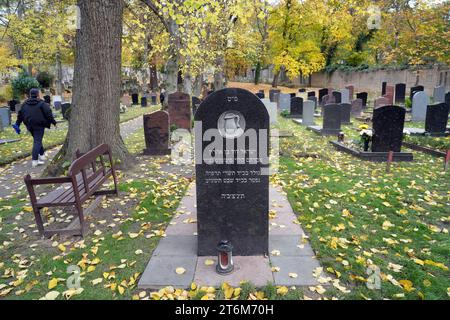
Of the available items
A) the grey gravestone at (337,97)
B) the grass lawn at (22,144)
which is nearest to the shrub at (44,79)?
the grass lawn at (22,144)

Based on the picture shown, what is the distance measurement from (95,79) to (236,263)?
5569mm

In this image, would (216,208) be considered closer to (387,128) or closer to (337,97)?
(387,128)

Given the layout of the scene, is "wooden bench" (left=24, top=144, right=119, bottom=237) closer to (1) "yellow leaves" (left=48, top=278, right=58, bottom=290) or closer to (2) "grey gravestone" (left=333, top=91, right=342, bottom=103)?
(1) "yellow leaves" (left=48, top=278, right=58, bottom=290)

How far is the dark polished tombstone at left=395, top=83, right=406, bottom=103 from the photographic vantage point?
23495 millimetres

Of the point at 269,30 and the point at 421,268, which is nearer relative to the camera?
the point at 421,268

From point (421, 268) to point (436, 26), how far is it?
1070 inches

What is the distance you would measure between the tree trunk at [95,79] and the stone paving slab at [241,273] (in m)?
4.98

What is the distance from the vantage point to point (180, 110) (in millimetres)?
13625

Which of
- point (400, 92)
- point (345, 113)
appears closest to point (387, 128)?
point (345, 113)

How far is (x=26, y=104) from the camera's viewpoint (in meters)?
8.67

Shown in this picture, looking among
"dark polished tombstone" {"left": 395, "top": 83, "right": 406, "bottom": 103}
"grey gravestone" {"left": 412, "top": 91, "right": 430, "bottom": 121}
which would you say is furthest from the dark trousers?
"dark polished tombstone" {"left": 395, "top": 83, "right": 406, "bottom": 103}
